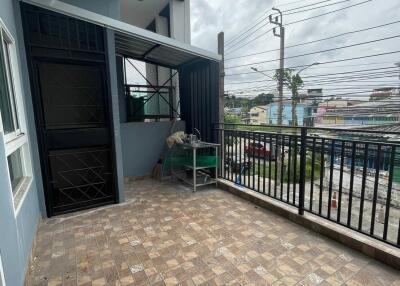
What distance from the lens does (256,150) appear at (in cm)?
329

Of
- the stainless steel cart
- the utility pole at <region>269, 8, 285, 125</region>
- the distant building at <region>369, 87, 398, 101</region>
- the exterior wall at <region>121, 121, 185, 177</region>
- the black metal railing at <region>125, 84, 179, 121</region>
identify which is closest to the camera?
the stainless steel cart

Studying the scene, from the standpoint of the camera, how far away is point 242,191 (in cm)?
326

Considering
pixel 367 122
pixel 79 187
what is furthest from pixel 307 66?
pixel 79 187

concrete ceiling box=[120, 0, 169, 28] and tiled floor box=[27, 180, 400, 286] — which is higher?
concrete ceiling box=[120, 0, 169, 28]

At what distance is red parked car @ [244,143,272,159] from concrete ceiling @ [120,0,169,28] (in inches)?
156

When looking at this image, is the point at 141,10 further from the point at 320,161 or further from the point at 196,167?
the point at 320,161

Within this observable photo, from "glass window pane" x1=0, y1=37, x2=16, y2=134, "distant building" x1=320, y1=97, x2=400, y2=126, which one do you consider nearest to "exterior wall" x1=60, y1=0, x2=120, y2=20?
"glass window pane" x1=0, y1=37, x2=16, y2=134

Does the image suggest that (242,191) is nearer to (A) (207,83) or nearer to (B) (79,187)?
(A) (207,83)

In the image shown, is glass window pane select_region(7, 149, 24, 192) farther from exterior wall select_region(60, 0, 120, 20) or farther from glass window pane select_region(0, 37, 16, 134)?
exterior wall select_region(60, 0, 120, 20)

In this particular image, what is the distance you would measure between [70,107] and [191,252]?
2.70 metres

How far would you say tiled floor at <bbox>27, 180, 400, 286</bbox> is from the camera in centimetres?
165

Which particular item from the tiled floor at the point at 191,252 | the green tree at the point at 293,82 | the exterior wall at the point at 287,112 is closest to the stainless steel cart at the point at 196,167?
the tiled floor at the point at 191,252

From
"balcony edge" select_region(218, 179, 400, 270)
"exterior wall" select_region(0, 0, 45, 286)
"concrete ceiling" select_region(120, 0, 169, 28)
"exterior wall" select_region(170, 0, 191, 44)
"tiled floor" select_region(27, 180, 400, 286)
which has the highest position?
"concrete ceiling" select_region(120, 0, 169, 28)

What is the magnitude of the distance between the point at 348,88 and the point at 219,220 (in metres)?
7.26
